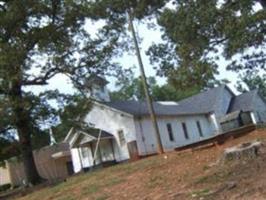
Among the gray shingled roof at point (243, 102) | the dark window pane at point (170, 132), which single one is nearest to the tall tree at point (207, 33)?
the dark window pane at point (170, 132)

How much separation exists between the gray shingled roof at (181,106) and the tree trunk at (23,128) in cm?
1096

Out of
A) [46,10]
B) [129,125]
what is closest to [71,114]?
[46,10]

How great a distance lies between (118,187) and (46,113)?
1360 centimetres

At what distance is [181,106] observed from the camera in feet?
157

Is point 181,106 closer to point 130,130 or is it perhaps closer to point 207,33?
point 130,130

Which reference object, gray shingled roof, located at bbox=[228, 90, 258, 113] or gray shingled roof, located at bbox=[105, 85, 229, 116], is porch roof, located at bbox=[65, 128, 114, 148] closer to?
gray shingled roof, located at bbox=[105, 85, 229, 116]

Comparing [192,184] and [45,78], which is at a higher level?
[45,78]

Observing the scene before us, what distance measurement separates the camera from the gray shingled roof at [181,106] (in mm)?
39188

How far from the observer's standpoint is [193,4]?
62.7ft

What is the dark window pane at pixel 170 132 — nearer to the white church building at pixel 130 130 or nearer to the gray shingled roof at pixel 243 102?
the white church building at pixel 130 130

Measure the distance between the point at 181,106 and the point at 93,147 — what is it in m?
11.2

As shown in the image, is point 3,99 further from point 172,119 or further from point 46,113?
point 172,119

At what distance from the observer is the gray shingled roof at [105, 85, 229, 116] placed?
39188 mm

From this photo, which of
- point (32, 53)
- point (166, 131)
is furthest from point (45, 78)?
point (166, 131)
